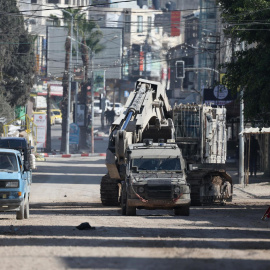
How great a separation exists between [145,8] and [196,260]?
160824 millimetres

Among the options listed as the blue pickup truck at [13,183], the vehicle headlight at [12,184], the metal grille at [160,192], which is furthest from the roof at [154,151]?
the vehicle headlight at [12,184]

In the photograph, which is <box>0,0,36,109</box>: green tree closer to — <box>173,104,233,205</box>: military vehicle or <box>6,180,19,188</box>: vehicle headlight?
<box>173,104,233,205</box>: military vehicle

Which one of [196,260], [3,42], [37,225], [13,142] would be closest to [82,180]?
[13,142]

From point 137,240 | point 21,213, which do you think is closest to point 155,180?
point 21,213

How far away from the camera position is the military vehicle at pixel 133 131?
74.6ft

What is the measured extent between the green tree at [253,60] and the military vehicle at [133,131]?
2738 millimetres

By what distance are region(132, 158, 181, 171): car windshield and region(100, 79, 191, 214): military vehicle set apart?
0.52ft

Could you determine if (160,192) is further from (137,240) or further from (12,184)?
(137,240)

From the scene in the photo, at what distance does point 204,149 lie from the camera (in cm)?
2797

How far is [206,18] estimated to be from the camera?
297 feet

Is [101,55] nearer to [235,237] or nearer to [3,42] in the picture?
[3,42]

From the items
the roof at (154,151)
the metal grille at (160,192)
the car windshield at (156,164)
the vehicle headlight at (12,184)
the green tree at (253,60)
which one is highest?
the green tree at (253,60)

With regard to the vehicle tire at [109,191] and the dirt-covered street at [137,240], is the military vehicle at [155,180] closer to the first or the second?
the dirt-covered street at [137,240]

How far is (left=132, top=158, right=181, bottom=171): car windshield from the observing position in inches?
854
